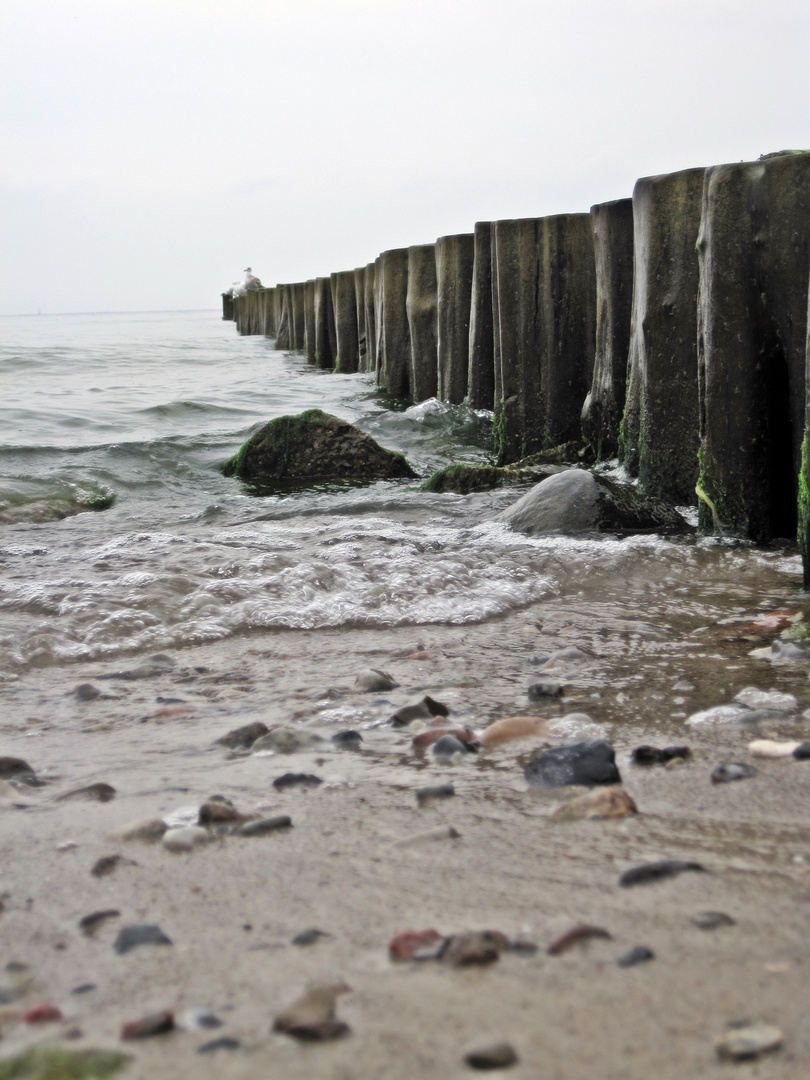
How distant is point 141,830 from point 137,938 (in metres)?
0.46

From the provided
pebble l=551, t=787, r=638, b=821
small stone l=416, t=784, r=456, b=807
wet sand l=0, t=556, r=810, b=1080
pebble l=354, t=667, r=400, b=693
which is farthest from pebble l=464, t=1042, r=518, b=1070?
pebble l=354, t=667, r=400, b=693

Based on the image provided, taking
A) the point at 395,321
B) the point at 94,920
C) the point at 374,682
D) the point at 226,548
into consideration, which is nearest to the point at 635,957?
the point at 94,920

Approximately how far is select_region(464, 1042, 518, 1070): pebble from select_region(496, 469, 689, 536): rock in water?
4.11 metres

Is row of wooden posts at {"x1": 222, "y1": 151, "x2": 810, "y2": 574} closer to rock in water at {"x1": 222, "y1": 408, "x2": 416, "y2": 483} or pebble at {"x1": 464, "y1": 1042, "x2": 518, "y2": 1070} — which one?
rock in water at {"x1": 222, "y1": 408, "x2": 416, "y2": 483}

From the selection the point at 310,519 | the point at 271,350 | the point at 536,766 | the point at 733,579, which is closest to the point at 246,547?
the point at 310,519

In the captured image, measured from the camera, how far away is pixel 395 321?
12406mm

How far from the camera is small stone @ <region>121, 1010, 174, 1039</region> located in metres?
1.19

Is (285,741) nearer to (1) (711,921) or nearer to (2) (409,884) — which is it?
(2) (409,884)

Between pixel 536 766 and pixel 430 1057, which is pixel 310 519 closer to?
pixel 536 766

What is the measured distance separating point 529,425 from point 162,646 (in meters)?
4.60

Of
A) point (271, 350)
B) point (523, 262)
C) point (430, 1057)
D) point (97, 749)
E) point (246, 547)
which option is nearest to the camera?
point (430, 1057)

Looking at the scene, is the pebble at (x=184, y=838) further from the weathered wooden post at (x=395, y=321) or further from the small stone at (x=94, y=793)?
the weathered wooden post at (x=395, y=321)

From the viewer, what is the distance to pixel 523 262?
24.4 feet

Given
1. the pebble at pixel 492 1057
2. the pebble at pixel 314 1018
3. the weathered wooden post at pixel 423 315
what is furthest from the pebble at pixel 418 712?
the weathered wooden post at pixel 423 315
